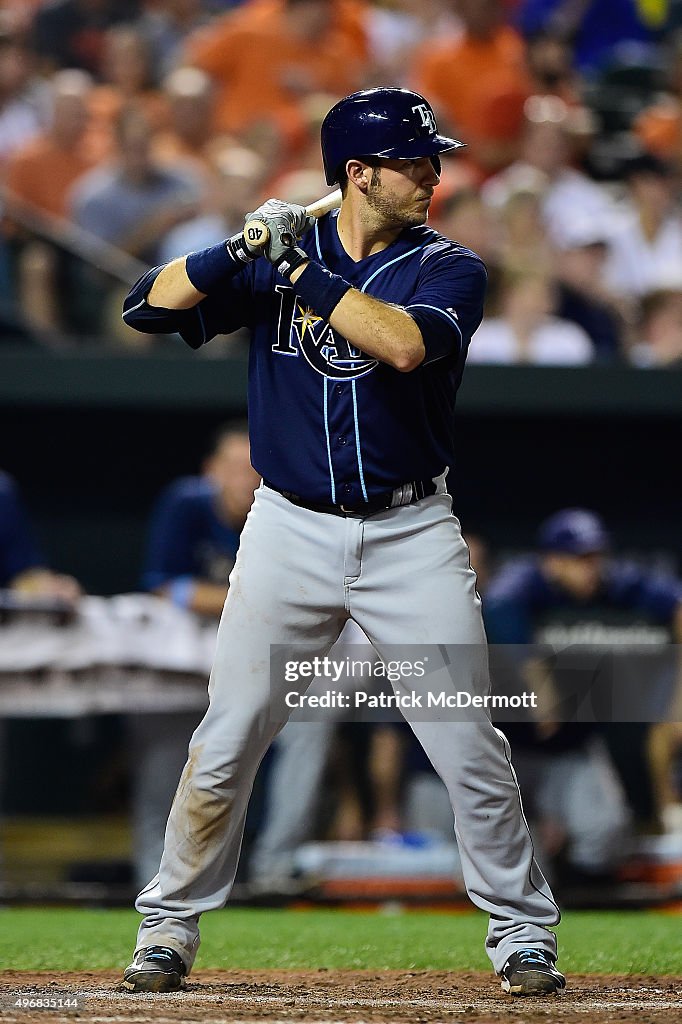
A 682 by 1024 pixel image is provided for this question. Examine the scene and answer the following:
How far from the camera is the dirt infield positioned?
2742 millimetres

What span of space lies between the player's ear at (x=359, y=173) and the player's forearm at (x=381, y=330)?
0.35 meters

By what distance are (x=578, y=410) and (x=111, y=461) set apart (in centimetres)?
226

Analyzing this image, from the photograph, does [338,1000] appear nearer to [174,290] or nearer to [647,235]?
[174,290]

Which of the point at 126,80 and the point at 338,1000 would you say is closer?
the point at 338,1000

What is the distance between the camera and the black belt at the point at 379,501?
125 inches

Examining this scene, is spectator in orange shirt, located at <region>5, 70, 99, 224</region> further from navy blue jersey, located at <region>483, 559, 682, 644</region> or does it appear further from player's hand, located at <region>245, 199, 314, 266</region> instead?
player's hand, located at <region>245, 199, 314, 266</region>

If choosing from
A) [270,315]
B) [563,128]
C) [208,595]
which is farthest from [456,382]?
[563,128]

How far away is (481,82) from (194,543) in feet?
12.3

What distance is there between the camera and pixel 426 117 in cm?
319

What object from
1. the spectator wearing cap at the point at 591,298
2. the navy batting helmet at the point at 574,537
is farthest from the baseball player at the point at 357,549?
the spectator wearing cap at the point at 591,298

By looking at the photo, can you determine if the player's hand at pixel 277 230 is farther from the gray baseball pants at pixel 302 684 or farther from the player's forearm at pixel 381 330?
the gray baseball pants at pixel 302 684

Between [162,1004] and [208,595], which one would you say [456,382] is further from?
[208,595]

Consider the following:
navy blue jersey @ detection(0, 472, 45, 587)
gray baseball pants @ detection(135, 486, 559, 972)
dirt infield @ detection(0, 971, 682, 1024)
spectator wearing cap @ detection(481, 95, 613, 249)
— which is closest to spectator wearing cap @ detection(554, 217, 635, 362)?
spectator wearing cap @ detection(481, 95, 613, 249)

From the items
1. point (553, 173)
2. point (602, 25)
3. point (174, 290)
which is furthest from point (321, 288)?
point (602, 25)
